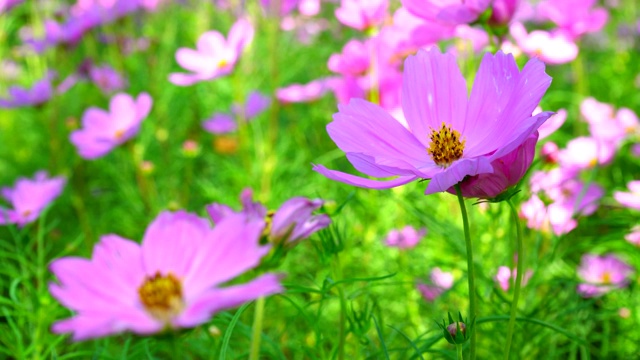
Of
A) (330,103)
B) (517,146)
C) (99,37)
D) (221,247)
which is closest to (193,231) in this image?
(221,247)

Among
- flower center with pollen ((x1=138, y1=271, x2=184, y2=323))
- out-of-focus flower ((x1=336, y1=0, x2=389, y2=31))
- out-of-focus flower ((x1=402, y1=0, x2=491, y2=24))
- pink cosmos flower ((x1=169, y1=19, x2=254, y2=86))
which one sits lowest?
flower center with pollen ((x1=138, y1=271, x2=184, y2=323))

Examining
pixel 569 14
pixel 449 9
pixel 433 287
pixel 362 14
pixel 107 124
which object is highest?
pixel 569 14

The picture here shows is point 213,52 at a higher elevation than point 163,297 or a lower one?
higher

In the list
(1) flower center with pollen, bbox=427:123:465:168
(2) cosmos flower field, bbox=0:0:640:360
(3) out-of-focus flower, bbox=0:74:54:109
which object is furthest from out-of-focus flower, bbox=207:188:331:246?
(3) out-of-focus flower, bbox=0:74:54:109

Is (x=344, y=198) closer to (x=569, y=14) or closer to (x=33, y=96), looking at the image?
(x=569, y=14)

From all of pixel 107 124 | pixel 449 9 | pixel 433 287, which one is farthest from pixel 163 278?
pixel 107 124

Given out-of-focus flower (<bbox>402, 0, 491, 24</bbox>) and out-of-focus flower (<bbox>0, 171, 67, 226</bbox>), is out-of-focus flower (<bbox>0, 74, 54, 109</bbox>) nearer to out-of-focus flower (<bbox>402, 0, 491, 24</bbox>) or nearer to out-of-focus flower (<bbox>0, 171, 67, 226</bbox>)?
out-of-focus flower (<bbox>0, 171, 67, 226</bbox>)

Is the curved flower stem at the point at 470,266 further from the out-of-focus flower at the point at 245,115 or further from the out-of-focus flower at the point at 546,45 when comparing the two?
the out-of-focus flower at the point at 245,115
